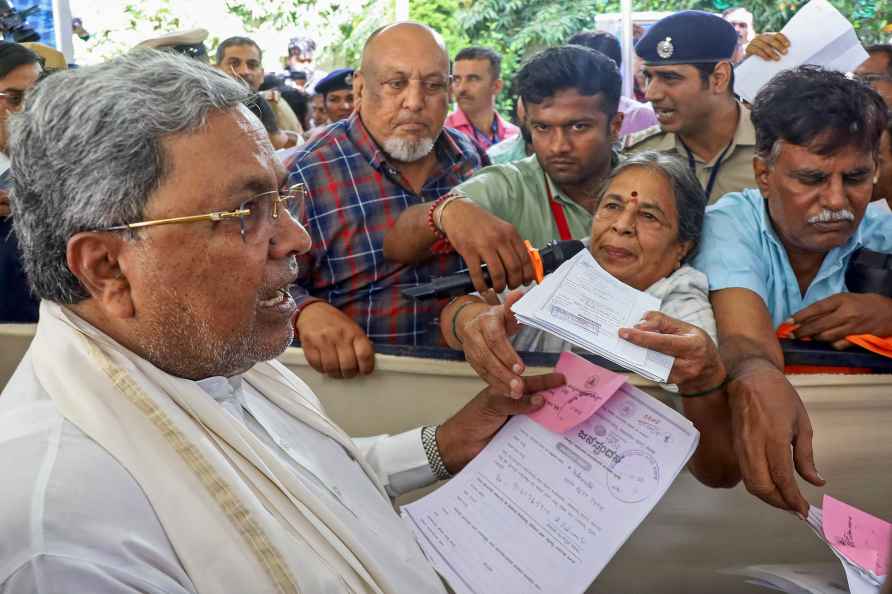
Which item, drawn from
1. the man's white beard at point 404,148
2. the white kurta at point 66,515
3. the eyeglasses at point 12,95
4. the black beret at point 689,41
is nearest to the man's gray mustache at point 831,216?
the man's white beard at point 404,148

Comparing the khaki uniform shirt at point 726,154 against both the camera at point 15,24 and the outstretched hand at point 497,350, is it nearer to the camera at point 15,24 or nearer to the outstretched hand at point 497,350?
the outstretched hand at point 497,350

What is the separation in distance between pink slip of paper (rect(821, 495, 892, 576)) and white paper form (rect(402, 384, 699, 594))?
11.9 inches

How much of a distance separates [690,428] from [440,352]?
767mm

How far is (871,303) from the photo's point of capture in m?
2.26

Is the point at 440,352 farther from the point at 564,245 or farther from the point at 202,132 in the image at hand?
the point at 202,132

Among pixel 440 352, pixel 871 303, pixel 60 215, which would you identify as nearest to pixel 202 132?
pixel 60 215

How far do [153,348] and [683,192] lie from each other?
1.59 meters

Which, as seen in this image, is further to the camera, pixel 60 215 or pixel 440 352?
pixel 440 352

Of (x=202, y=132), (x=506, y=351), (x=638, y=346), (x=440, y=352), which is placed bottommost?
(x=440, y=352)

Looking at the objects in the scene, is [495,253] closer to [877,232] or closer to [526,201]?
[526,201]

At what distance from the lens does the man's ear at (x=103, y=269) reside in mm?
1400

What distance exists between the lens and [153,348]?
1480mm

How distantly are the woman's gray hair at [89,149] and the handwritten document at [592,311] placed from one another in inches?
A: 29.7

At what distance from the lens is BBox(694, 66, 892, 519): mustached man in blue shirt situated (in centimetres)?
225
